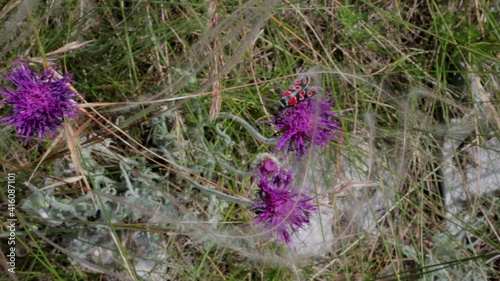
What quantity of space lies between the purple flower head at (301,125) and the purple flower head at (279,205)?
98mm

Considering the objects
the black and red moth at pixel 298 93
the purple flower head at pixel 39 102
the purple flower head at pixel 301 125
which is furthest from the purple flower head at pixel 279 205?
the purple flower head at pixel 39 102

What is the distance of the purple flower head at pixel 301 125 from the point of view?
1.63 m

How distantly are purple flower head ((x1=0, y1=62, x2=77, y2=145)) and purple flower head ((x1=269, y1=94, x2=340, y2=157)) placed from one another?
626mm

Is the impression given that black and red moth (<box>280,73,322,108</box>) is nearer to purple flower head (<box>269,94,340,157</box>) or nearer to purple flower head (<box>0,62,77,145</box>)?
purple flower head (<box>269,94,340,157</box>)

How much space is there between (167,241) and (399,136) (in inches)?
42.2

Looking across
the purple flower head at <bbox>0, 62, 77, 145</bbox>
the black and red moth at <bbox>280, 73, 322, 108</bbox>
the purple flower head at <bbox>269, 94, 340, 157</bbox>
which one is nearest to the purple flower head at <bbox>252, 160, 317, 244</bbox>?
the purple flower head at <bbox>269, 94, 340, 157</bbox>

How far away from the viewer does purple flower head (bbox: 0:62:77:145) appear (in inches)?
59.4

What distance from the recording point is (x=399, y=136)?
2.19m

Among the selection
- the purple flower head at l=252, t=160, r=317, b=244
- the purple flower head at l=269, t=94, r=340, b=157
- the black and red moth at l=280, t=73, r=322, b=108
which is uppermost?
the black and red moth at l=280, t=73, r=322, b=108

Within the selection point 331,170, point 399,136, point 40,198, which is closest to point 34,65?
point 40,198

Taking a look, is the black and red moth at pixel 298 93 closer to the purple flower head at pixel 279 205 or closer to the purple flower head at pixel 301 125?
the purple flower head at pixel 301 125

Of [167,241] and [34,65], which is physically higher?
[34,65]

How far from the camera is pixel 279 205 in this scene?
5.31 ft

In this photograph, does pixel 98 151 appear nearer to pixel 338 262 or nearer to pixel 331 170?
pixel 331 170
